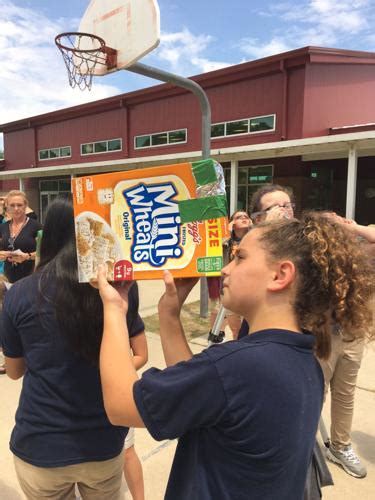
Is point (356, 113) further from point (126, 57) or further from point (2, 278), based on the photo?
point (2, 278)

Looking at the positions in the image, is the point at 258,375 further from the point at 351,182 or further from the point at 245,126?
the point at 245,126

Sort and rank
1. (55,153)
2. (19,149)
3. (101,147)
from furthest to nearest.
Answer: (19,149)
(55,153)
(101,147)

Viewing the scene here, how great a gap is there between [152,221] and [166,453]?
224 centimetres

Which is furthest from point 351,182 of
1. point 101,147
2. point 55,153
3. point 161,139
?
point 55,153

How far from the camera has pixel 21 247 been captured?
422cm

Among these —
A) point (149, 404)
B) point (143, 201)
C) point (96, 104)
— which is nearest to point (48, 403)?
point (149, 404)

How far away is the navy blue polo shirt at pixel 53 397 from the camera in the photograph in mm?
1398

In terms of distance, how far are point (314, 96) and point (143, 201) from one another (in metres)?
14.5

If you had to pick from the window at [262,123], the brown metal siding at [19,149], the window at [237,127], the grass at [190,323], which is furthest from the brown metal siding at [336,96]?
the brown metal siding at [19,149]

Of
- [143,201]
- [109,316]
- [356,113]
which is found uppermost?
[356,113]

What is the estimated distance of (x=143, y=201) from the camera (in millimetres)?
1196

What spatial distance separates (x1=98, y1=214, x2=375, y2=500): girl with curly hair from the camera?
0.90m

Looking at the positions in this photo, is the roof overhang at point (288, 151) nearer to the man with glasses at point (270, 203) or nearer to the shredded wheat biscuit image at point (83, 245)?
the man with glasses at point (270, 203)

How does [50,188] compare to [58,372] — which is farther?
[50,188]
